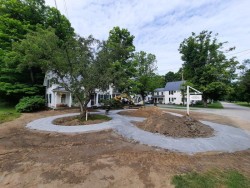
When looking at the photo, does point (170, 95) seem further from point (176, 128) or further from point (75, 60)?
point (176, 128)

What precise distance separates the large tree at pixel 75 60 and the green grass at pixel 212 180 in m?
9.41

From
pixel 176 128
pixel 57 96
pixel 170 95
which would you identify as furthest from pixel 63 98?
pixel 170 95

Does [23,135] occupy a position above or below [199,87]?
below

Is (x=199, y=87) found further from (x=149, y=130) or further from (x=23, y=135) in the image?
(x=23, y=135)

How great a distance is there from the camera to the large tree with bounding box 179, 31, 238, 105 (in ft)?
103

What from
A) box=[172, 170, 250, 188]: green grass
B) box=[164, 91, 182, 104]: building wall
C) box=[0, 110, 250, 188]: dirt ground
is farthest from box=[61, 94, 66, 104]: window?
box=[164, 91, 182, 104]: building wall

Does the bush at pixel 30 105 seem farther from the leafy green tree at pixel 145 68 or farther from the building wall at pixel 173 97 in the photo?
the building wall at pixel 173 97

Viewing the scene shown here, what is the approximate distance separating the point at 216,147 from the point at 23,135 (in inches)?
367

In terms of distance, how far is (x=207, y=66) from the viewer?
32.0 metres

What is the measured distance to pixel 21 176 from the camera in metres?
4.47

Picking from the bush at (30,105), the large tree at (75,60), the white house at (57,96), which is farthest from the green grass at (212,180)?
the bush at (30,105)

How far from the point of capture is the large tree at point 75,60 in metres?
12.6

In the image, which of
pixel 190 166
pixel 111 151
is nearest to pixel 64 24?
pixel 111 151

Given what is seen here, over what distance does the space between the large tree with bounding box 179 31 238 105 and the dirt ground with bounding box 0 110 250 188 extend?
90.0 ft
